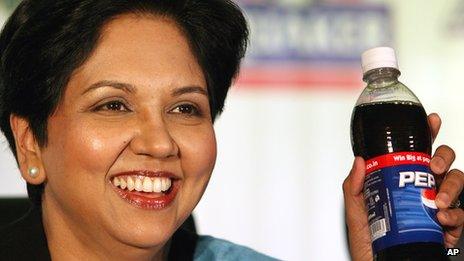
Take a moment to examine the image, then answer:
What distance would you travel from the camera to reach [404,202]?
3.63 ft

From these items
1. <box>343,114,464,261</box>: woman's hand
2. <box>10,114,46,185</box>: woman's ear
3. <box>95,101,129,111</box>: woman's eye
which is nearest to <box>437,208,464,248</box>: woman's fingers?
<box>343,114,464,261</box>: woman's hand

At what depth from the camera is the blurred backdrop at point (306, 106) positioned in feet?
7.86

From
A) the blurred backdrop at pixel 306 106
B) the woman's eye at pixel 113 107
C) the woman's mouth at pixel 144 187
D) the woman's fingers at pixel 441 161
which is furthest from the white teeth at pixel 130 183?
the blurred backdrop at pixel 306 106

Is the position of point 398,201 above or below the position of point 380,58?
below

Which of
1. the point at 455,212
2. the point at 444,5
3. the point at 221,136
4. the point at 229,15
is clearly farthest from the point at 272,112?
the point at 455,212

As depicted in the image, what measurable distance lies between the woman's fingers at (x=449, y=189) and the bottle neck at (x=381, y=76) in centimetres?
16

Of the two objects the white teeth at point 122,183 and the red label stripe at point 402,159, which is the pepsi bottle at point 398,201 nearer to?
the red label stripe at point 402,159

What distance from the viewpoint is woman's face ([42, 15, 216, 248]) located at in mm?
1263

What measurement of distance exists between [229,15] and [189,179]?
0.30 metres

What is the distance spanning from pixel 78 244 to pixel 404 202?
0.54 m

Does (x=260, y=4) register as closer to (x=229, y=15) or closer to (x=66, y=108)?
(x=229, y=15)

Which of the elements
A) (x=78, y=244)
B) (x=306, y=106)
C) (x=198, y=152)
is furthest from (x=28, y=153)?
(x=306, y=106)

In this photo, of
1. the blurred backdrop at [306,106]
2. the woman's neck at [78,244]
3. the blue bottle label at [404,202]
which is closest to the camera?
the blue bottle label at [404,202]

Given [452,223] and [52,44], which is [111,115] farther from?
[452,223]
